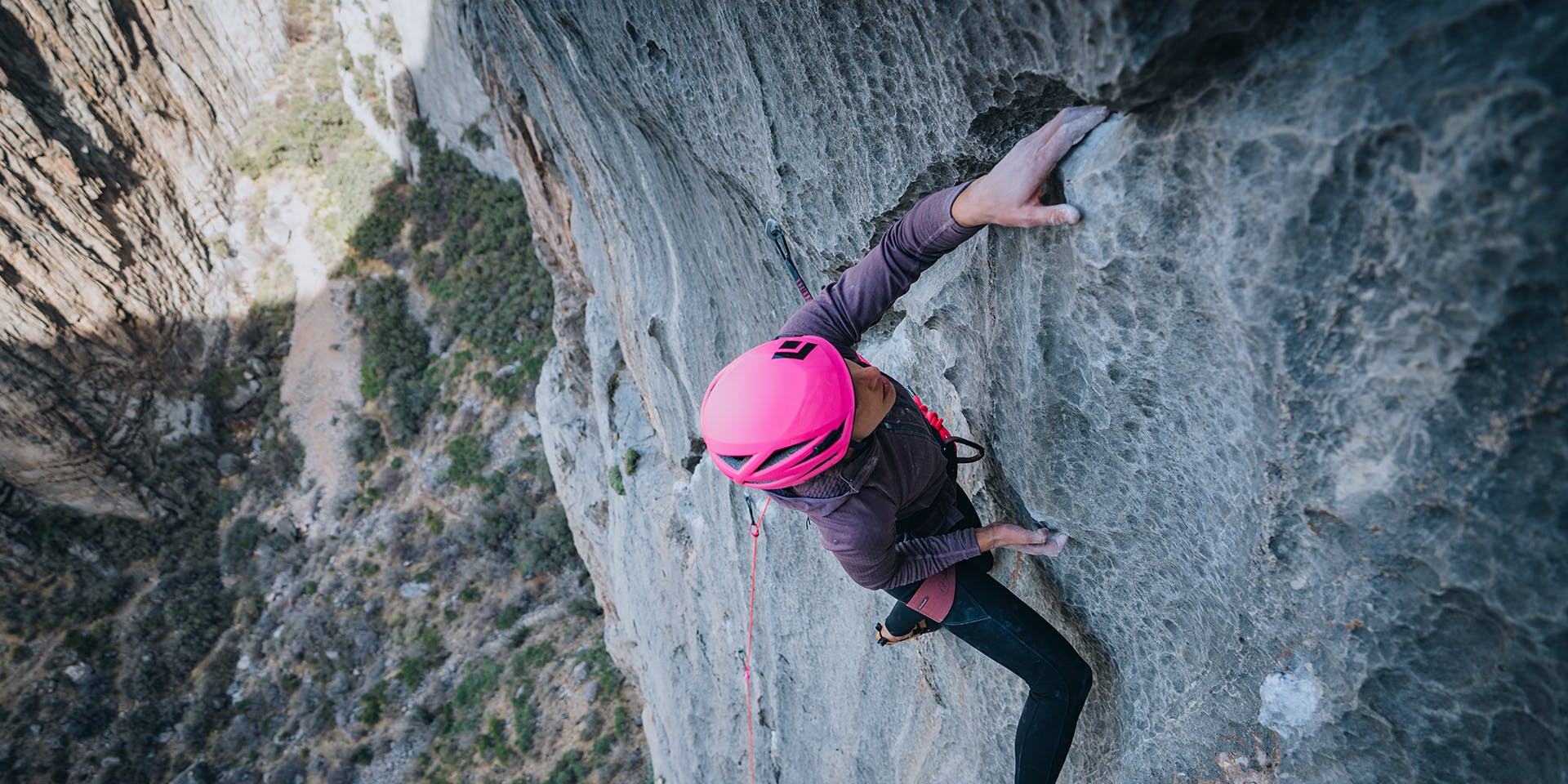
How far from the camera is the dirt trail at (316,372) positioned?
18828mm

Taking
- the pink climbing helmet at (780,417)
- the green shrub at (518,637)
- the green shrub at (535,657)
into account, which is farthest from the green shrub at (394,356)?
the pink climbing helmet at (780,417)

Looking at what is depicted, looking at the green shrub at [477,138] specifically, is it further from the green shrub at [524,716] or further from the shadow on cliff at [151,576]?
the green shrub at [524,716]

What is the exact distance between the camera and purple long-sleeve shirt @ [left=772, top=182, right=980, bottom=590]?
216cm

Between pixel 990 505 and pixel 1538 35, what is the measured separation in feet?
7.08

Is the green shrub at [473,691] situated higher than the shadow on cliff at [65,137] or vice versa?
the shadow on cliff at [65,137]

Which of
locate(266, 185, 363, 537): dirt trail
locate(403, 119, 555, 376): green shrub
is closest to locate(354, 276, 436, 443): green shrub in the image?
locate(266, 185, 363, 537): dirt trail

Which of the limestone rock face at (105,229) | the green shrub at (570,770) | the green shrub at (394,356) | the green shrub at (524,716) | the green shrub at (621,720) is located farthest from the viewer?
the green shrub at (394,356)

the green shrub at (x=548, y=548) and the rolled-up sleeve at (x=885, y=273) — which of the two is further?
the green shrub at (x=548, y=548)

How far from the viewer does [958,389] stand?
2.85m

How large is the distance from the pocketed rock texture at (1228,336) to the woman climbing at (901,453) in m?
0.14

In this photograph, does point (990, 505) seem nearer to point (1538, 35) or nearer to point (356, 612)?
point (1538, 35)

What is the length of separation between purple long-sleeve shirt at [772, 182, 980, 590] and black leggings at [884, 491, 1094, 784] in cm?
21

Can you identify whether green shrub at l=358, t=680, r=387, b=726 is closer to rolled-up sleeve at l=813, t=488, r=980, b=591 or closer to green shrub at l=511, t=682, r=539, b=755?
green shrub at l=511, t=682, r=539, b=755

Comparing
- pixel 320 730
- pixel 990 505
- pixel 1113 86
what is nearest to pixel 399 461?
pixel 320 730
